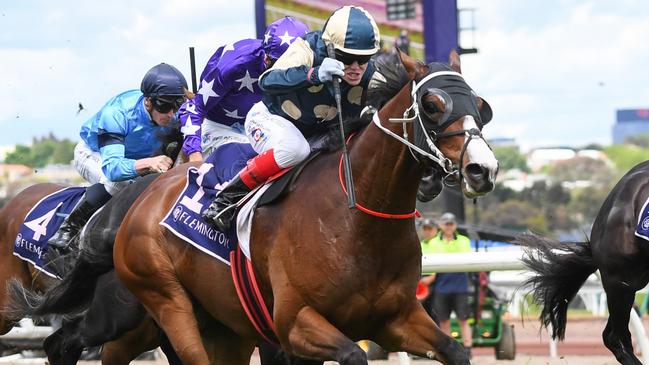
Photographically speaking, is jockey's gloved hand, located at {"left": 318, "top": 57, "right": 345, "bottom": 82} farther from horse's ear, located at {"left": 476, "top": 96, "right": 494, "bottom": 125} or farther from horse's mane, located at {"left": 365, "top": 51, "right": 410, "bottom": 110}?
horse's ear, located at {"left": 476, "top": 96, "right": 494, "bottom": 125}

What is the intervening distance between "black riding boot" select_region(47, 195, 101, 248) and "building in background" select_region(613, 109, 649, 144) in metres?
104

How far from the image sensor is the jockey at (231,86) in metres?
6.20

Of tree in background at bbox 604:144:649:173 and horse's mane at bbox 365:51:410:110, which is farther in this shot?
tree in background at bbox 604:144:649:173

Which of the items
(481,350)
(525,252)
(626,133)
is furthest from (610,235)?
(626,133)

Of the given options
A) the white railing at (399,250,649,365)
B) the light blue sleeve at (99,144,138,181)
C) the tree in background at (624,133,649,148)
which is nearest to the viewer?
the light blue sleeve at (99,144,138,181)

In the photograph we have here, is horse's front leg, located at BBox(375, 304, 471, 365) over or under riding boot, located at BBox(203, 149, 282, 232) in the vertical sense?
under

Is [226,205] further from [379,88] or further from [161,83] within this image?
[161,83]

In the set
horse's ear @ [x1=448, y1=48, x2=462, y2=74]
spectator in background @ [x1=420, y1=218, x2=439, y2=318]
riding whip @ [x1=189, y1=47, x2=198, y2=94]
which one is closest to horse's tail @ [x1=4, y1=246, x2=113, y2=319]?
riding whip @ [x1=189, y1=47, x2=198, y2=94]

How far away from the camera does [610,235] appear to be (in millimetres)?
8148

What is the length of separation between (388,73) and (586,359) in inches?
219

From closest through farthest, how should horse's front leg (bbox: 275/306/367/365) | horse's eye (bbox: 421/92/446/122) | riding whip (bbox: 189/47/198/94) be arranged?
horse's eye (bbox: 421/92/446/122)
horse's front leg (bbox: 275/306/367/365)
riding whip (bbox: 189/47/198/94)

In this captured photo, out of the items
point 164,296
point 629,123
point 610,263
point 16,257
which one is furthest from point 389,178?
point 629,123

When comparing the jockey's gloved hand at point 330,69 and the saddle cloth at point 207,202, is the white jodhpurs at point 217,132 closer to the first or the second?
the saddle cloth at point 207,202

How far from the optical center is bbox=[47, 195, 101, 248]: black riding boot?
729 centimetres
